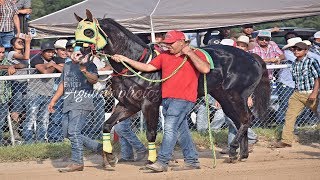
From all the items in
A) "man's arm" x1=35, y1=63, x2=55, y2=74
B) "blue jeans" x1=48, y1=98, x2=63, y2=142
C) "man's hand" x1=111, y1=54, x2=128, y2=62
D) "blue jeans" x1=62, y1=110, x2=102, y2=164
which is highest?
"man's hand" x1=111, y1=54, x2=128, y2=62

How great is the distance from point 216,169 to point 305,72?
9.57 feet

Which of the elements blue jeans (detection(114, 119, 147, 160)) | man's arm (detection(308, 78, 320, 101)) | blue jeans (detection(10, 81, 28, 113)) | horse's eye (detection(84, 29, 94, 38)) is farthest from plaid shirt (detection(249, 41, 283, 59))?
horse's eye (detection(84, 29, 94, 38))

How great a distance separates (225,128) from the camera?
13938mm

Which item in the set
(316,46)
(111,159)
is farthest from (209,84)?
(316,46)

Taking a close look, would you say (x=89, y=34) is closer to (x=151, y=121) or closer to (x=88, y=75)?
(x=88, y=75)

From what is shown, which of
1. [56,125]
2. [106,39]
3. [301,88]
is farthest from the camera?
[56,125]

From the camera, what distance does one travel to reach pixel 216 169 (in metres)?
10.5

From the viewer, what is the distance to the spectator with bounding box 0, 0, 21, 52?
48.8 ft

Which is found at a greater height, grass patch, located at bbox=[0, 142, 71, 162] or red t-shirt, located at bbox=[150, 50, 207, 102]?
red t-shirt, located at bbox=[150, 50, 207, 102]

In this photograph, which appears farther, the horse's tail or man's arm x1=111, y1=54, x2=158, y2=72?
the horse's tail

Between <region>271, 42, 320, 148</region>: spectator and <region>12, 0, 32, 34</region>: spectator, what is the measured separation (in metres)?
5.38

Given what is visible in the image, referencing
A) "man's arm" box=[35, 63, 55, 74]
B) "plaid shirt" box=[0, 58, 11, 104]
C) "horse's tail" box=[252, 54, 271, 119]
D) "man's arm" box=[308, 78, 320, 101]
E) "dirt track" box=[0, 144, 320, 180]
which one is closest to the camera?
"dirt track" box=[0, 144, 320, 180]

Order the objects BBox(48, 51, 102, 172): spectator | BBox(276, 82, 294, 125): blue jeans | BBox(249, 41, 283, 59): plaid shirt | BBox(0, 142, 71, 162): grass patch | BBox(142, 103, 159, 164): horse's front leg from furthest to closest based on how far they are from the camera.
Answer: BBox(249, 41, 283, 59): plaid shirt, BBox(276, 82, 294, 125): blue jeans, BBox(0, 142, 71, 162): grass patch, BBox(142, 103, 159, 164): horse's front leg, BBox(48, 51, 102, 172): spectator

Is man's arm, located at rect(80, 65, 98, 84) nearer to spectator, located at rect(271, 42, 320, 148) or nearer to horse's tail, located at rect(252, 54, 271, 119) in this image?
horse's tail, located at rect(252, 54, 271, 119)
